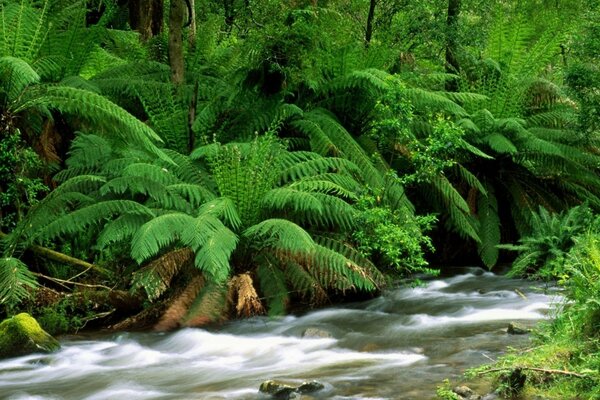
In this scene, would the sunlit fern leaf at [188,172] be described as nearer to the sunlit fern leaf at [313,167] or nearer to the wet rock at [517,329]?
the sunlit fern leaf at [313,167]

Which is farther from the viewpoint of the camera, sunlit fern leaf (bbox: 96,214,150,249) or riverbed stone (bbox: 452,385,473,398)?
sunlit fern leaf (bbox: 96,214,150,249)

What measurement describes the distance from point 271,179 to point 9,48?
9.82 feet

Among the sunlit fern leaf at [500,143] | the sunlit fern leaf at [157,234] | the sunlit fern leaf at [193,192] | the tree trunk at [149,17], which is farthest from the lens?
the tree trunk at [149,17]

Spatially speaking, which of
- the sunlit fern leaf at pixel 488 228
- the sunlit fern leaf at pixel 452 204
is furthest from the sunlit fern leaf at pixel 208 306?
the sunlit fern leaf at pixel 488 228

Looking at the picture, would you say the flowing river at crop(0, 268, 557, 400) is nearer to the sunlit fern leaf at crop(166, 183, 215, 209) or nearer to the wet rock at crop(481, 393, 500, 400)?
the wet rock at crop(481, 393, 500, 400)

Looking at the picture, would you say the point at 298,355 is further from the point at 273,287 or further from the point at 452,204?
the point at 452,204

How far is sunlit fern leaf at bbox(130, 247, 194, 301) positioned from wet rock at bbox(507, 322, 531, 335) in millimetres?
2676

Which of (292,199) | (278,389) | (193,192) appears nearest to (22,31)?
(193,192)

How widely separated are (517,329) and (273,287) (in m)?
2.09

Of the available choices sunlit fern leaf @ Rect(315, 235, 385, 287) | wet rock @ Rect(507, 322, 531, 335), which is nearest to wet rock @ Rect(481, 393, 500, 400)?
wet rock @ Rect(507, 322, 531, 335)

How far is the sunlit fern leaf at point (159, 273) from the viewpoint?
609cm

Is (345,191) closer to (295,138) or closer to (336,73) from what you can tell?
(295,138)

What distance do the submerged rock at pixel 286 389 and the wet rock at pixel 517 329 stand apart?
6.21ft

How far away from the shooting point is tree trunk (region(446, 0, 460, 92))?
11312mm
